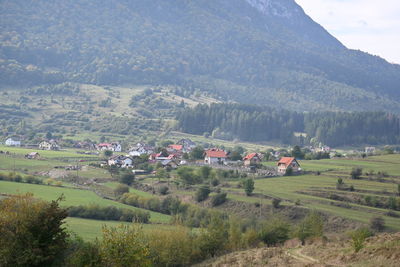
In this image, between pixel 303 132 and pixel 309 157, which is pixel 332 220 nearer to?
pixel 309 157

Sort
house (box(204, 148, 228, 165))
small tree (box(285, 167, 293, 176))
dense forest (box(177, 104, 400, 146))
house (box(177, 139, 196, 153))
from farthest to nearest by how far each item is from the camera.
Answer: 1. dense forest (box(177, 104, 400, 146))
2. house (box(177, 139, 196, 153))
3. house (box(204, 148, 228, 165))
4. small tree (box(285, 167, 293, 176))

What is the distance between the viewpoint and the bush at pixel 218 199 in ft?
188

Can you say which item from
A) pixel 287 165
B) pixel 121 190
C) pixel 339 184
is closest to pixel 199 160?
pixel 287 165

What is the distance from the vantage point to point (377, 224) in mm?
44094

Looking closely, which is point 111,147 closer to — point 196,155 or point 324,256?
point 196,155

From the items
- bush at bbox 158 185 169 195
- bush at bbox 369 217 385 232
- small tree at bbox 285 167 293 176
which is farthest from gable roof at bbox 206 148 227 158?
bush at bbox 369 217 385 232

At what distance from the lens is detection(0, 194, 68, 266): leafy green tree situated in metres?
25.6

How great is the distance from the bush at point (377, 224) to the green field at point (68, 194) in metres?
17.5

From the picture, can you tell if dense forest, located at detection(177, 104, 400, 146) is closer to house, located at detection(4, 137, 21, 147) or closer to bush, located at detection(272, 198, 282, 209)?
house, located at detection(4, 137, 21, 147)

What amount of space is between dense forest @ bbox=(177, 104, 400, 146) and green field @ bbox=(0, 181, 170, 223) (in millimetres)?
86183

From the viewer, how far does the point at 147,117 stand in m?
163

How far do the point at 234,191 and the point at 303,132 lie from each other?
104729mm

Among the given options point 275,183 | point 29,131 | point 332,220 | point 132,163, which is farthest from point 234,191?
point 29,131

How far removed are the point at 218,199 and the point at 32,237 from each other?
3289 cm
